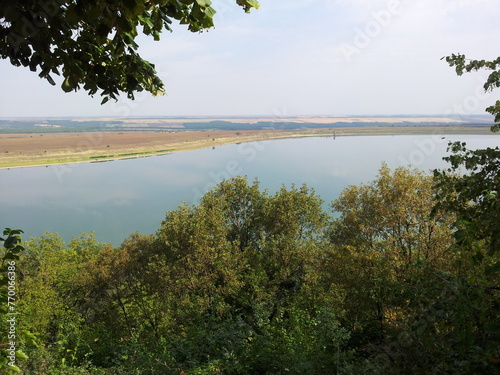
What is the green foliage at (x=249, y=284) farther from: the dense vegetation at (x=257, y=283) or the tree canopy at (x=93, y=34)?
the tree canopy at (x=93, y=34)

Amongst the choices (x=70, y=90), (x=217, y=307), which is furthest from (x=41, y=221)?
(x=70, y=90)

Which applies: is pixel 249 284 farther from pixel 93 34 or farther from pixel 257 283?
pixel 93 34

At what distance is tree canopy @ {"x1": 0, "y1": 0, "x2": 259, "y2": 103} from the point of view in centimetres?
200

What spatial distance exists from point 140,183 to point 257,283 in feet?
149

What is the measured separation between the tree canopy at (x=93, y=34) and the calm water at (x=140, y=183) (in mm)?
27044

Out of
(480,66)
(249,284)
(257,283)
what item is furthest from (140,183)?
(480,66)

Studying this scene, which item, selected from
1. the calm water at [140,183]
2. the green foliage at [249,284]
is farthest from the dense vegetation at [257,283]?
the calm water at [140,183]

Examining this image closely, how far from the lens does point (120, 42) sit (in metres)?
2.50

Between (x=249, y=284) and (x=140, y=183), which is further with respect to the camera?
(x=140, y=183)

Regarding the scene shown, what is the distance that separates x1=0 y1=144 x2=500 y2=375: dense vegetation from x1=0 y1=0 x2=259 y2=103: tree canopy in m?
3.05

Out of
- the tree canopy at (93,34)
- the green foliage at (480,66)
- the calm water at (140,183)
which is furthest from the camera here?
the calm water at (140,183)

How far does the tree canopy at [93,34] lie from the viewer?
200cm

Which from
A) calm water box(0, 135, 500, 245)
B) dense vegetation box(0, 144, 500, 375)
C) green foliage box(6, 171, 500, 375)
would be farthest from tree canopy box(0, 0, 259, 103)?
calm water box(0, 135, 500, 245)

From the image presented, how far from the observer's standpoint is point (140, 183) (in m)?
55.5
